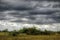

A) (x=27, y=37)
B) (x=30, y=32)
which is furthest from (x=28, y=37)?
(x=30, y=32)

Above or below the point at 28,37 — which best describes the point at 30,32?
above

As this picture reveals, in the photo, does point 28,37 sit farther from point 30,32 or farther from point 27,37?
point 30,32

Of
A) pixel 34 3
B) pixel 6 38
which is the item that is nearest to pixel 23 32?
pixel 6 38

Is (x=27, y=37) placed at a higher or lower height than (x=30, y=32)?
lower

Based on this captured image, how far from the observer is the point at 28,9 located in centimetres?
628

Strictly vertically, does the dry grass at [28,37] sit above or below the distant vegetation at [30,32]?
below

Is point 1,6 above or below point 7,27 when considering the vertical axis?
above

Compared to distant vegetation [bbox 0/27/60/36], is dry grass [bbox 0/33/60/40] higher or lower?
lower

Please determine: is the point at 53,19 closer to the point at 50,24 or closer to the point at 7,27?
the point at 50,24

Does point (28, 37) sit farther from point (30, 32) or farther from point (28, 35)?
point (30, 32)

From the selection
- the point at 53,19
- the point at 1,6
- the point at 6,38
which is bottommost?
the point at 6,38

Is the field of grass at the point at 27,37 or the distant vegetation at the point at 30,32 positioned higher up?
the distant vegetation at the point at 30,32

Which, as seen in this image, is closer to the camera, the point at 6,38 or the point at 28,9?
the point at 6,38

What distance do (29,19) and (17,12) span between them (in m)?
0.41
